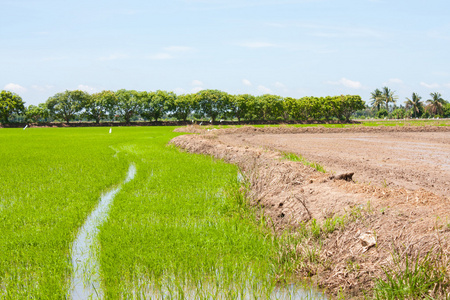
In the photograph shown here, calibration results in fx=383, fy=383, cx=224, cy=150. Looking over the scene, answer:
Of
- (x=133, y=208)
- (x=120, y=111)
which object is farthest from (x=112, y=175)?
(x=120, y=111)

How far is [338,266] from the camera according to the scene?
4.97 meters

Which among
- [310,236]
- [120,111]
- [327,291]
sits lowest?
[327,291]

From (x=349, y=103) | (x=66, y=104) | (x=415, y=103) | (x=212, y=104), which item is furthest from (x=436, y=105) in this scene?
(x=66, y=104)

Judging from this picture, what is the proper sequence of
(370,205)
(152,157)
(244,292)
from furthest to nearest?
(152,157), (370,205), (244,292)

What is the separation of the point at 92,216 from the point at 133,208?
84 centimetres

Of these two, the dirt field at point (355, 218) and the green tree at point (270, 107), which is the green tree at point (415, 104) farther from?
the dirt field at point (355, 218)

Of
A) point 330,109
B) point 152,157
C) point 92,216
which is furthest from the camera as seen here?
point 330,109

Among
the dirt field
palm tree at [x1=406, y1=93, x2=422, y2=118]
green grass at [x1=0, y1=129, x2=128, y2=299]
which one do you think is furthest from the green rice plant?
palm tree at [x1=406, y1=93, x2=422, y2=118]

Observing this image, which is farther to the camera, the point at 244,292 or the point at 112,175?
the point at 112,175

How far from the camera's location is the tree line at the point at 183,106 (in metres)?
82.5

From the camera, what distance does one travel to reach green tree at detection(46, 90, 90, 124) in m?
82.2

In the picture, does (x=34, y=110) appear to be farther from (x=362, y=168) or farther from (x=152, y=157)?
(x=362, y=168)

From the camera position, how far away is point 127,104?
82812mm

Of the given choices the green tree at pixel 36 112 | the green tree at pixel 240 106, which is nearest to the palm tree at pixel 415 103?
the green tree at pixel 240 106
